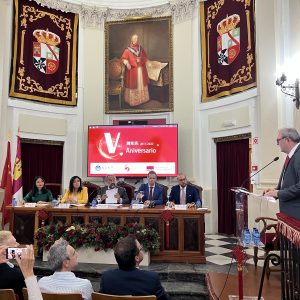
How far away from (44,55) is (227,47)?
13.5 ft

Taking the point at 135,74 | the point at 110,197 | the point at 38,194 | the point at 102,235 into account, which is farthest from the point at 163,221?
the point at 135,74

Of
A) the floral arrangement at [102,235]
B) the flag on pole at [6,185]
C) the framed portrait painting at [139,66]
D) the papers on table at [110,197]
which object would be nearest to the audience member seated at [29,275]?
the floral arrangement at [102,235]

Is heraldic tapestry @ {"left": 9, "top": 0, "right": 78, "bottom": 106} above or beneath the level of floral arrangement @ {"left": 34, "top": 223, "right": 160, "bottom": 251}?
above

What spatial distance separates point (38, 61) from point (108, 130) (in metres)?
2.21

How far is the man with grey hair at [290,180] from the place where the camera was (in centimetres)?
276

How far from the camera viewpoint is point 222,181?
25.5 ft

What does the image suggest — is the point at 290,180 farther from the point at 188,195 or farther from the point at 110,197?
the point at 110,197

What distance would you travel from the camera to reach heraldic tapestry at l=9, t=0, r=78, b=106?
779 centimetres

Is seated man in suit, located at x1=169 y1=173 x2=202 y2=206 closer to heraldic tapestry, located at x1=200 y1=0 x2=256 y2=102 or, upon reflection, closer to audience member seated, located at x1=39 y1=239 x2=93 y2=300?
heraldic tapestry, located at x1=200 y1=0 x2=256 y2=102

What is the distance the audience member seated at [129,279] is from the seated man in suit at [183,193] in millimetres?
3639

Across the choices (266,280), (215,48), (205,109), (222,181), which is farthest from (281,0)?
(266,280)

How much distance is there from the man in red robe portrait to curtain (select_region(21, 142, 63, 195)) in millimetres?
2109

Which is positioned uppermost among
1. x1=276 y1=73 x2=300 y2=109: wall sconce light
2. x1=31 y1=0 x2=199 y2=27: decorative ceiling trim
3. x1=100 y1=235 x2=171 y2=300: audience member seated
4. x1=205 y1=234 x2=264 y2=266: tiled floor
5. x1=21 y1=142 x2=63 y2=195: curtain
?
x1=31 y1=0 x2=199 y2=27: decorative ceiling trim

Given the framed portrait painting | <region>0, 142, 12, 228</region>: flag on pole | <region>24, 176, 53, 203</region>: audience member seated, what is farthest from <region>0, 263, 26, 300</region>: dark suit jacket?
the framed portrait painting
